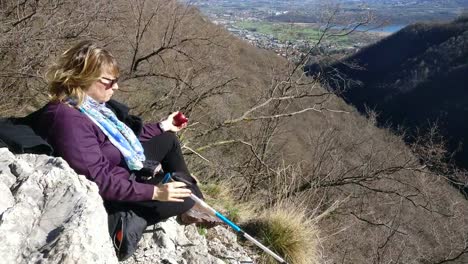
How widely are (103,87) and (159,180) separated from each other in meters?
0.66

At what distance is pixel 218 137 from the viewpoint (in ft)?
28.3

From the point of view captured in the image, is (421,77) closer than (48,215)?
No

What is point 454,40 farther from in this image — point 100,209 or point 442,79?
point 100,209

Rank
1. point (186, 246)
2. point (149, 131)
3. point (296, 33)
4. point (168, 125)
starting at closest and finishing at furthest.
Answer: point (186, 246)
point (149, 131)
point (168, 125)
point (296, 33)

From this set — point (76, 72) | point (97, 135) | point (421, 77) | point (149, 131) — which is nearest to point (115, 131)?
point (97, 135)

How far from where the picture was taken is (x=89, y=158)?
2.15m

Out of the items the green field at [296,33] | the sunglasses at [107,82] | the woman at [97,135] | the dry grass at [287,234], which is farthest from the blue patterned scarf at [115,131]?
the green field at [296,33]

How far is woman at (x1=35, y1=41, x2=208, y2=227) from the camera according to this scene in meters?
2.14

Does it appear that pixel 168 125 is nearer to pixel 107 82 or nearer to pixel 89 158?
pixel 107 82

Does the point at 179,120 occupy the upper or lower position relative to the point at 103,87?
lower

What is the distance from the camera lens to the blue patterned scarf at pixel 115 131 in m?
2.34

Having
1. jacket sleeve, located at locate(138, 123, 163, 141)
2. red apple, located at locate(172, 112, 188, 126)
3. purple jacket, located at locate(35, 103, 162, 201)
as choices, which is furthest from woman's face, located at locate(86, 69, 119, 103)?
red apple, located at locate(172, 112, 188, 126)

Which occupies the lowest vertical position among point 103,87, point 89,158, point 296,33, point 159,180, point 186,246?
point 186,246

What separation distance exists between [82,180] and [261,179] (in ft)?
17.9
